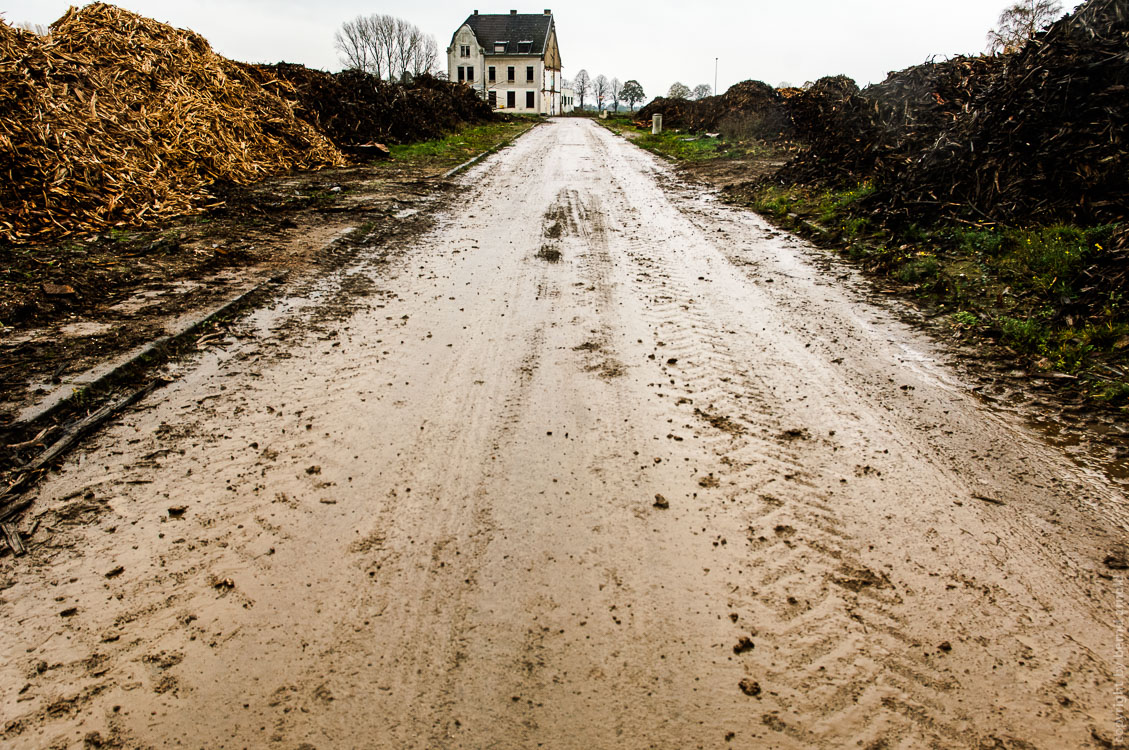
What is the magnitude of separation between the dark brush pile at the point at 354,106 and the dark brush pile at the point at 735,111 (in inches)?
455

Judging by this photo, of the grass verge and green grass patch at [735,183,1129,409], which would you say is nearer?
green grass patch at [735,183,1129,409]

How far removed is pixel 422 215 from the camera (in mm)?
9789

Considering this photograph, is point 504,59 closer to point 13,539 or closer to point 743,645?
point 13,539

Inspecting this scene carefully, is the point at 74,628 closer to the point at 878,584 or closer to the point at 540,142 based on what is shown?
the point at 878,584

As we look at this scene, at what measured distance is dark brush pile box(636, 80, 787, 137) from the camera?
2094cm

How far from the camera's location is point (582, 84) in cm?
9781

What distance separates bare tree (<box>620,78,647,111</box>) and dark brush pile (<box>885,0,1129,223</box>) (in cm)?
9624

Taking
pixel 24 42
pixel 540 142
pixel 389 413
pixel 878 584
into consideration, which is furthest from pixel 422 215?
pixel 540 142

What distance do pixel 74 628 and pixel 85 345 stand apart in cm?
322

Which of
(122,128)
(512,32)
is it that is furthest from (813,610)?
(512,32)

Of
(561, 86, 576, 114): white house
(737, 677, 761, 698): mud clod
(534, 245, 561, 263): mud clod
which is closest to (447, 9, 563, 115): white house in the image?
(561, 86, 576, 114): white house

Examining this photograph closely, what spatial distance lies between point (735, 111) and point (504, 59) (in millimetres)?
46561

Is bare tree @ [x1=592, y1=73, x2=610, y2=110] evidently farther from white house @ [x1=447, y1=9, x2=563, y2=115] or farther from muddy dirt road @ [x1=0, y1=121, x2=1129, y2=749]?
muddy dirt road @ [x1=0, y1=121, x2=1129, y2=749]

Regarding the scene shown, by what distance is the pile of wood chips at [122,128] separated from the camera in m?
8.01
